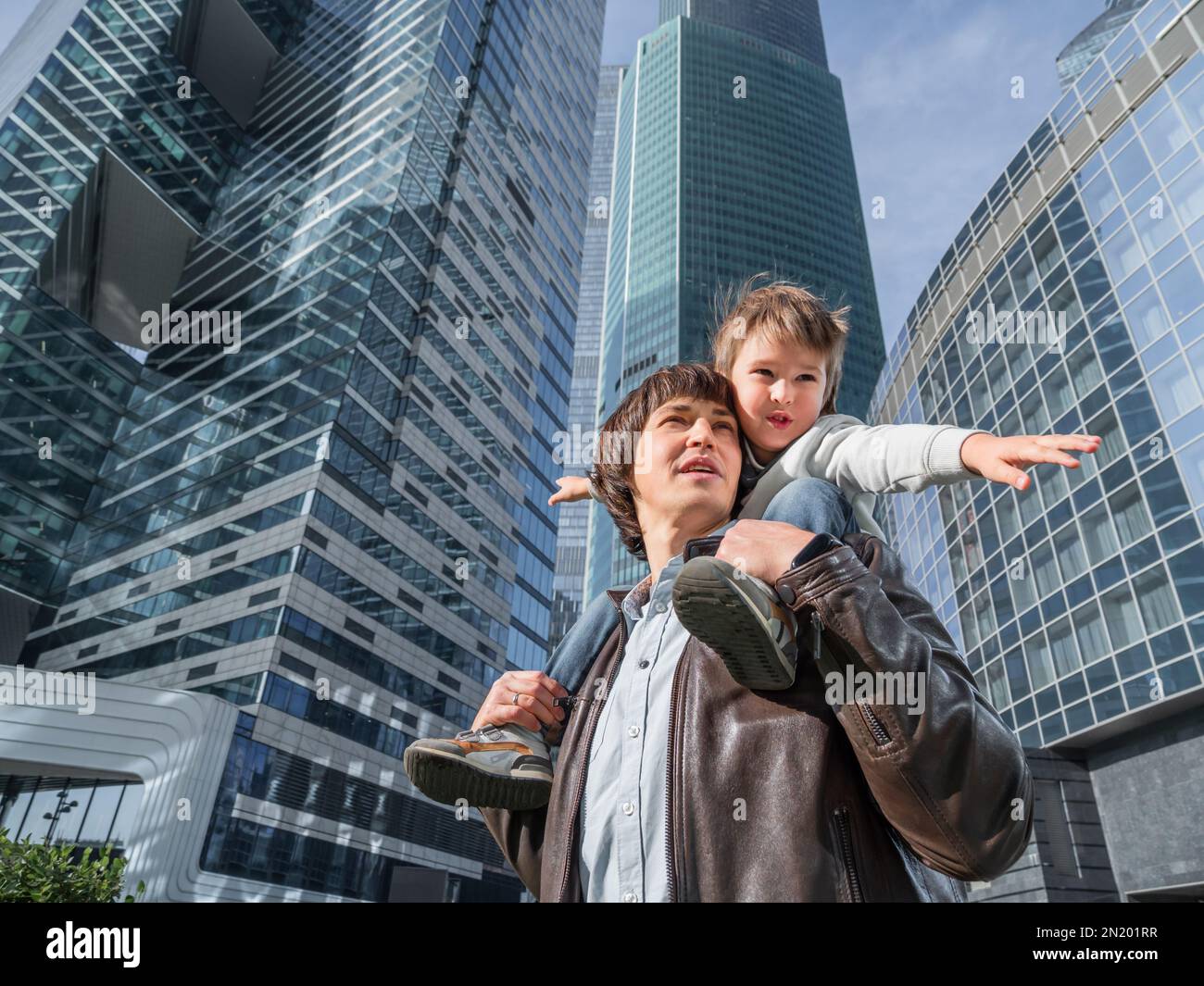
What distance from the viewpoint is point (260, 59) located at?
252 ft

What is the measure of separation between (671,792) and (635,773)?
12cm

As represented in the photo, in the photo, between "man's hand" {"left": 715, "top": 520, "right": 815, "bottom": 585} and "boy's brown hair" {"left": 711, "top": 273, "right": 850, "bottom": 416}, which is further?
"boy's brown hair" {"left": 711, "top": 273, "right": 850, "bottom": 416}

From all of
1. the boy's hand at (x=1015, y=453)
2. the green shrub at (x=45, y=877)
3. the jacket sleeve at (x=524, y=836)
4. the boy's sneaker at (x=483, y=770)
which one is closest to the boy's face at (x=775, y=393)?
the boy's hand at (x=1015, y=453)

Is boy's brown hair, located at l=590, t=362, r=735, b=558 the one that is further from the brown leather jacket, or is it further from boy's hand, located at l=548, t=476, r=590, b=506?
the brown leather jacket

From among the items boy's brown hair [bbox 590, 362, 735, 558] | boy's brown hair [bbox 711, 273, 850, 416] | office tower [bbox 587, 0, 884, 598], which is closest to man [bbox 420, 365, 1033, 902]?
boy's brown hair [bbox 590, 362, 735, 558]

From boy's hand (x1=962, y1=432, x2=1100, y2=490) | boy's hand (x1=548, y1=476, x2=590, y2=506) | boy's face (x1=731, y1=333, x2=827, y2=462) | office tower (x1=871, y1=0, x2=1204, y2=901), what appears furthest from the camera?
office tower (x1=871, y1=0, x2=1204, y2=901)

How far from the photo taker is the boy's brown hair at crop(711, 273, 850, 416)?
290cm

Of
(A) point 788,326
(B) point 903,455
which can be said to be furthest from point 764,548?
(A) point 788,326

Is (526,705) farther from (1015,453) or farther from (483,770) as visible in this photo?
(1015,453)

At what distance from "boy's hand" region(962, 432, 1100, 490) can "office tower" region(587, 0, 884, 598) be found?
9738 centimetres

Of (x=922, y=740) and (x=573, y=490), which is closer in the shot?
(x=922, y=740)

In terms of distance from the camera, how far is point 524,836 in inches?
90.2

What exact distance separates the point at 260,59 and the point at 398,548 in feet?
191
